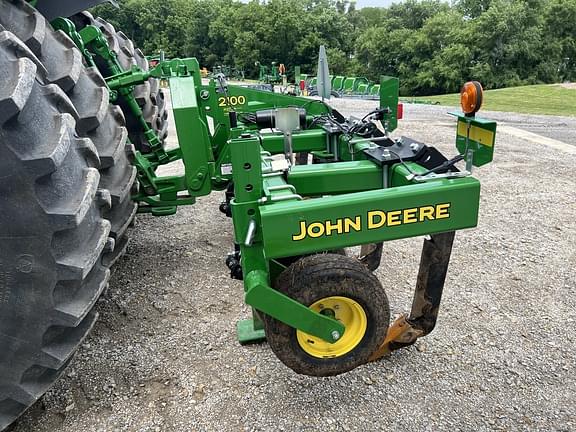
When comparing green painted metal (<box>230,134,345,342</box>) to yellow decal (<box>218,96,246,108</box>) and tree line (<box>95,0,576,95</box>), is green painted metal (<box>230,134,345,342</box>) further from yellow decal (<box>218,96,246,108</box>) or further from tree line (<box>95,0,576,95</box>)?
tree line (<box>95,0,576,95</box>)

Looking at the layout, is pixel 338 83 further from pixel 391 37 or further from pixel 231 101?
pixel 391 37

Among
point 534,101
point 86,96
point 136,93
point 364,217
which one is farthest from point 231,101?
point 534,101

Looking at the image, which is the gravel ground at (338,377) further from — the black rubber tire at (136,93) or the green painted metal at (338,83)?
the green painted metal at (338,83)

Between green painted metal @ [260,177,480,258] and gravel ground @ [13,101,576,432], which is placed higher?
green painted metal @ [260,177,480,258]

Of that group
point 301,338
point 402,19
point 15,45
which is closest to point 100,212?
point 15,45

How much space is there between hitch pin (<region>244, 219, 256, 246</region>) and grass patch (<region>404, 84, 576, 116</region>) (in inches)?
525

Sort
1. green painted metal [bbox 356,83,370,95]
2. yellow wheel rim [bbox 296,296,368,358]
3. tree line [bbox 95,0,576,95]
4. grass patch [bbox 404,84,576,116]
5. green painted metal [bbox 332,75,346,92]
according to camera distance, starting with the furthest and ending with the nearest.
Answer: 1. tree line [bbox 95,0,576,95]
2. green painted metal [bbox 332,75,346,92]
3. green painted metal [bbox 356,83,370,95]
4. grass patch [bbox 404,84,576,116]
5. yellow wheel rim [bbox 296,296,368,358]

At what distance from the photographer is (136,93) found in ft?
13.4

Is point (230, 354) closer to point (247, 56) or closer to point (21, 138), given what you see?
point (21, 138)

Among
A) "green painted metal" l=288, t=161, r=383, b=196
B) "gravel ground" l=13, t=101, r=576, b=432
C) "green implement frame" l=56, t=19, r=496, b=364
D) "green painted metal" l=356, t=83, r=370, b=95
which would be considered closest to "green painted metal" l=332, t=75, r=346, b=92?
"green painted metal" l=356, t=83, r=370, b=95

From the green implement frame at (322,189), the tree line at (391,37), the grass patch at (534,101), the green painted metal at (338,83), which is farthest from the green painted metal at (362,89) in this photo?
the tree line at (391,37)

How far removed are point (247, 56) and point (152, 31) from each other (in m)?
14.4

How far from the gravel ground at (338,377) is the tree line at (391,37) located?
114 feet

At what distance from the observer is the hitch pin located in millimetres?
1839
